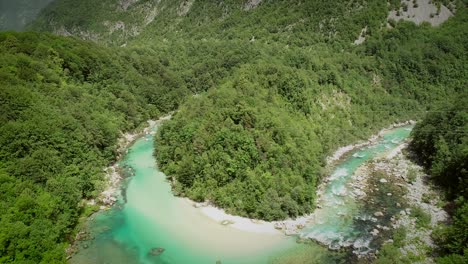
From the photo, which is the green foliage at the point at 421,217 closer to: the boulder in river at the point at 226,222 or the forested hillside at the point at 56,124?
the boulder in river at the point at 226,222

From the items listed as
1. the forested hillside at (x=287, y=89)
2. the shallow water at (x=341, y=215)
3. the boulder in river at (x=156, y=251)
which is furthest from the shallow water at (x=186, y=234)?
the forested hillside at (x=287, y=89)

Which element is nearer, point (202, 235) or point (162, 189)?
point (202, 235)

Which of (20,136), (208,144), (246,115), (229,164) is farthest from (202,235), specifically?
(20,136)

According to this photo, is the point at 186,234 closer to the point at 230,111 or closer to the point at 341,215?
the point at 341,215

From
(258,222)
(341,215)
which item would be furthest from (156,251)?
(341,215)

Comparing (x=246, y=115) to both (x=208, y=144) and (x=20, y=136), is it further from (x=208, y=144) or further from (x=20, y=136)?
(x=20, y=136)
